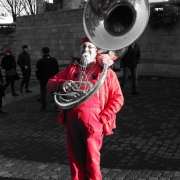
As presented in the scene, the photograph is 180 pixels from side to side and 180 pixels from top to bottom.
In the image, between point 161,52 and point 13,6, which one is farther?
point 13,6

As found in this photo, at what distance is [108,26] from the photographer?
354 centimetres

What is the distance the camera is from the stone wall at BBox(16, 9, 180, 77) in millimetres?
12805

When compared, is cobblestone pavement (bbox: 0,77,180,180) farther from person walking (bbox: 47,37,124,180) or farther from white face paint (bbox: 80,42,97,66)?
white face paint (bbox: 80,42,97,66)

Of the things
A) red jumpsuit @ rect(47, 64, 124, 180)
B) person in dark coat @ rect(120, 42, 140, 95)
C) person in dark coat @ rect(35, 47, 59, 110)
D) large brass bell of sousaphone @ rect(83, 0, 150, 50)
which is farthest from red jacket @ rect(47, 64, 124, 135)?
person in dark coat @ rect(120, 42, 140, 95)

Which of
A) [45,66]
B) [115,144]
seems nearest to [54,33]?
[45,66]

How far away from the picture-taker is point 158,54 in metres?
13.1

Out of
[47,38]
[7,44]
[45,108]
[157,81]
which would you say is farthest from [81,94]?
[7,44]

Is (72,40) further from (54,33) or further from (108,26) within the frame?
(108,26)

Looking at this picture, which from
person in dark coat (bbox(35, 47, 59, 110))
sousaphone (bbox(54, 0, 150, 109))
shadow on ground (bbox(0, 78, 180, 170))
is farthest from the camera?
person in dark coat (bbox(35, 47, 59, 110))

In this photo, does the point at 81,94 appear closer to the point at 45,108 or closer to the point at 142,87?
the point at 45,108

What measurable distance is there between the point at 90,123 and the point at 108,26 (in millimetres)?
1039

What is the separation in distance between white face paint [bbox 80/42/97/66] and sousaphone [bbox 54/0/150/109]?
0.12 meters

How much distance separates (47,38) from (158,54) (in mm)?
7001

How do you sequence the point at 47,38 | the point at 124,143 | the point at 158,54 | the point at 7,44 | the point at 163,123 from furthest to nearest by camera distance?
the point at 7,44 < the point at 47,38 < the point at 158,54 < the point at 163,123 < the point at 124,143
